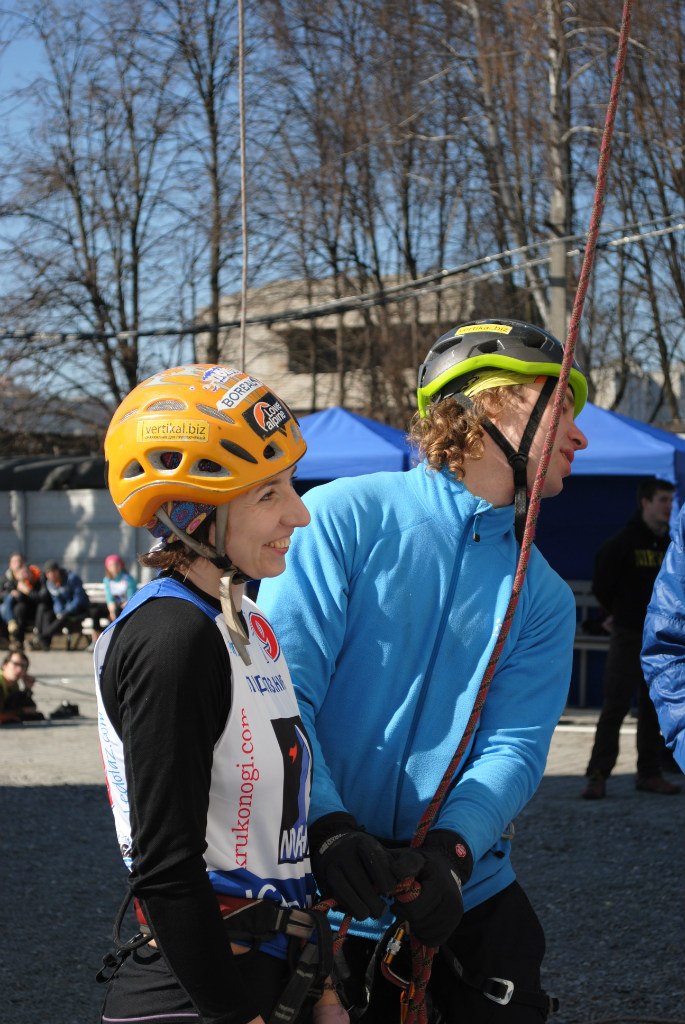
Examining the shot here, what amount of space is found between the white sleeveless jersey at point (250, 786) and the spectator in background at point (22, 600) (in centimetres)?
1649

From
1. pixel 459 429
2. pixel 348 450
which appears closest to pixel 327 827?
pixel 459 429

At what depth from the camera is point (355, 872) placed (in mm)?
1974

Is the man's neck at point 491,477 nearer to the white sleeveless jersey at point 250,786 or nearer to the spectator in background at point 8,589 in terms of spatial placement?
the white sleeveless jersey at point 250,786

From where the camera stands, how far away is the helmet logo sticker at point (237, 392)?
2.07 meters

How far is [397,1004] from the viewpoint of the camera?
2451 millimetres

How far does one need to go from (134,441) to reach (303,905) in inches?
32.9

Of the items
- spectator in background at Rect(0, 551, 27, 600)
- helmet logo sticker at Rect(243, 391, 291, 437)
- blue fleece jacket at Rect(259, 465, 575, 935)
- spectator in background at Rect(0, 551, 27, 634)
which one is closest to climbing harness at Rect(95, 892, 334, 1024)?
blue fleece jacket at Rect(259, 465, 575, 935)

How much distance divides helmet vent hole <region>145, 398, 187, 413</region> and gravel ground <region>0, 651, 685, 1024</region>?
307 cm

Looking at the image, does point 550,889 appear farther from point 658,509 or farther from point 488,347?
point 488,347

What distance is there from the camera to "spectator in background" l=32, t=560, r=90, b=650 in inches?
708

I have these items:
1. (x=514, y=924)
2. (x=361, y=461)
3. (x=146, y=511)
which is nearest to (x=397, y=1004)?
(x=514, y=924)

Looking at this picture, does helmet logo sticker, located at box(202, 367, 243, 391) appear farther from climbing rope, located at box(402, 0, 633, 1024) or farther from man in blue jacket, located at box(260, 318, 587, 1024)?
climbing rope, located at box(402, 0, 633, 1024)

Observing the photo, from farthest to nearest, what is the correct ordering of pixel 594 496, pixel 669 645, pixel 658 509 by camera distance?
pixel 594 496, pixel 658 509, pixel 669 645

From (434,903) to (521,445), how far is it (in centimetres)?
93
